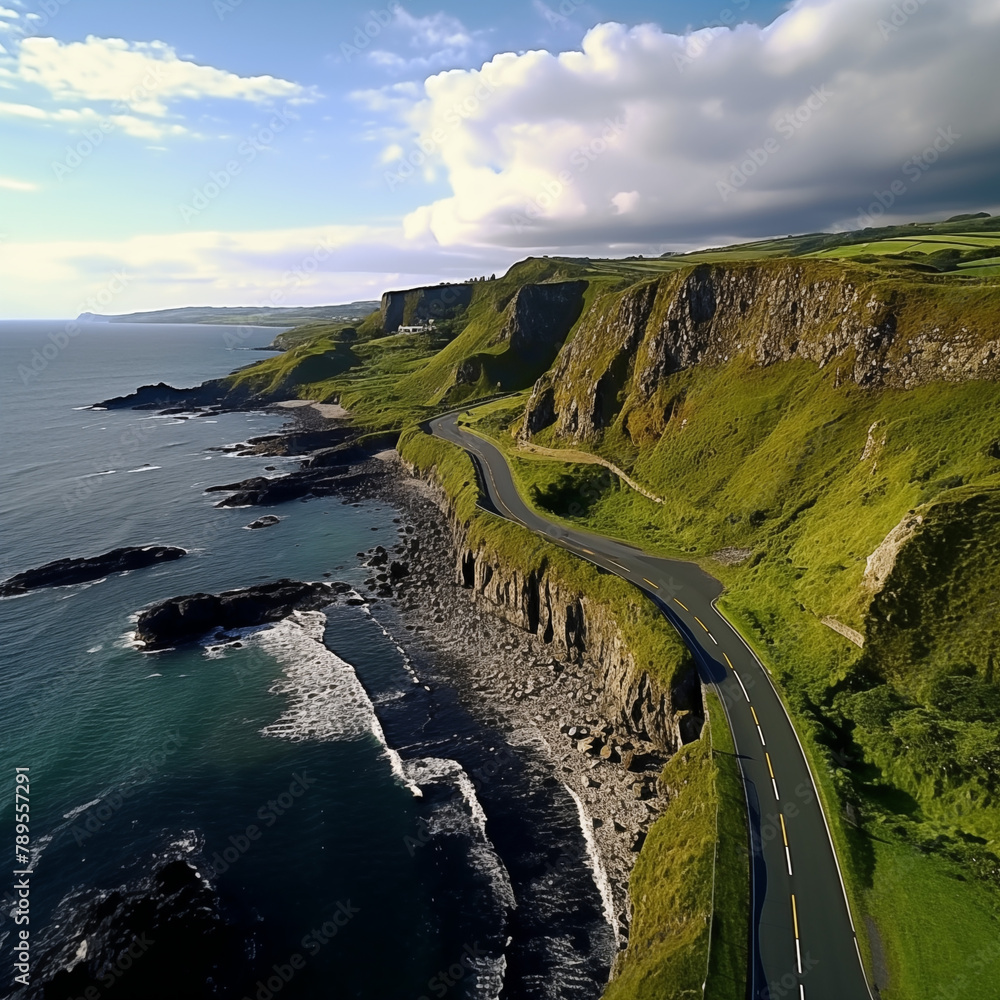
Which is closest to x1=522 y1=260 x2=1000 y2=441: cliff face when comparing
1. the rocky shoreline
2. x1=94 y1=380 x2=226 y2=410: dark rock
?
the rocky shoreline

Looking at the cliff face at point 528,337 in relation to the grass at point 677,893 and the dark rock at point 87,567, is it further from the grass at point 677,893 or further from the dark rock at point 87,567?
the grass at point 677,893

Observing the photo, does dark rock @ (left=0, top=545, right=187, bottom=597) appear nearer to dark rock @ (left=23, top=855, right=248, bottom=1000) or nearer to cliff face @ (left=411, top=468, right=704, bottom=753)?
cliff face @ (left=411, top=468, right=704, bottom=753)

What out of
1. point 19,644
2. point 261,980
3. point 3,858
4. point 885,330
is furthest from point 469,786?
point 885,330

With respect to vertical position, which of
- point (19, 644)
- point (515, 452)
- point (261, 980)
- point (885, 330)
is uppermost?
point (885, 330)

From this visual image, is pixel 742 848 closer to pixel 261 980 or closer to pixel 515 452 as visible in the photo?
pixel 261 980

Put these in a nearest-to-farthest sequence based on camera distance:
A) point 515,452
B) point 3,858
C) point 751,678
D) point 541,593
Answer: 1. point 3,858
2. point 751,678
3. point 541,593
4. point 515,452

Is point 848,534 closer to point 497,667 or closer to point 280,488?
point 497,667

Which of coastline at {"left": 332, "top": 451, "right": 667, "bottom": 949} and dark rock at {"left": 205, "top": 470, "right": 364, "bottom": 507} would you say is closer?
coastline at {"left": 332, "top": 451, "right": 667, "bottom": 949}
